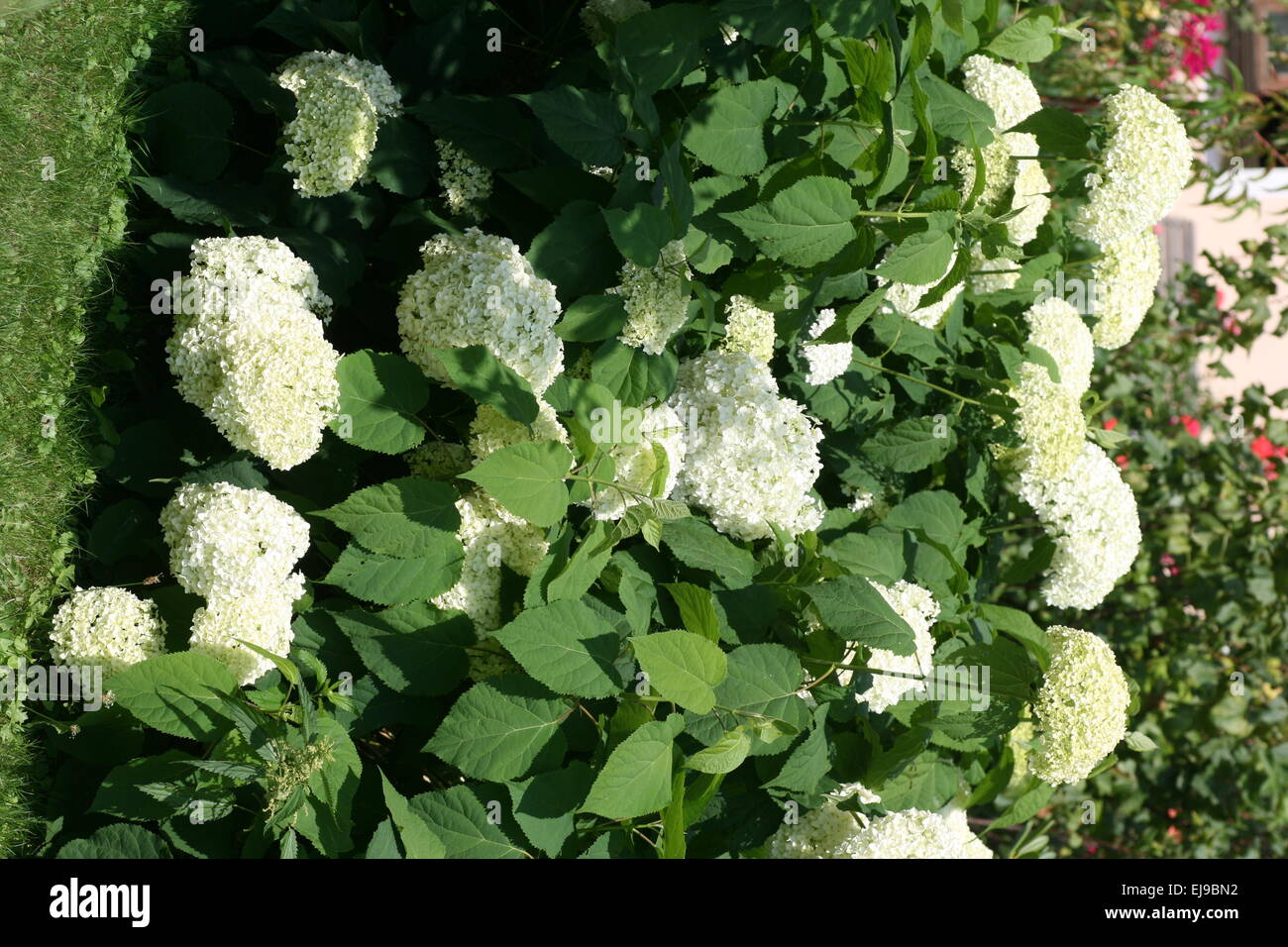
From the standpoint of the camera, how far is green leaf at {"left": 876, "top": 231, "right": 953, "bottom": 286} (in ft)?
7.07

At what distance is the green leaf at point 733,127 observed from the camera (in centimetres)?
216

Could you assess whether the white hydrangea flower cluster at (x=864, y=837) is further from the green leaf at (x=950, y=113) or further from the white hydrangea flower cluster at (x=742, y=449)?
the green leaf at (x=950, y=113)

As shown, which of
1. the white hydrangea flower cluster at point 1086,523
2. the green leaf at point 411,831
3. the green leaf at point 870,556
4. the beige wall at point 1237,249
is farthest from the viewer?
the beige wall at point 1237,249

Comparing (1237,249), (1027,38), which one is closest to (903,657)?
(1027,38)

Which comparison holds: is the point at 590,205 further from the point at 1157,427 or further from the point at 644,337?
the point at 1157,427

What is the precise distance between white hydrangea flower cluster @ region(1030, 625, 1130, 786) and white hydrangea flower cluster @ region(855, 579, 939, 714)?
296 mm

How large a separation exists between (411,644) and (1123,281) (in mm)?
A: 2497

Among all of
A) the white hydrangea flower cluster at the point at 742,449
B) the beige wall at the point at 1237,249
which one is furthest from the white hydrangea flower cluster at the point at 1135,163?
the beige wall at the point at 1237,249

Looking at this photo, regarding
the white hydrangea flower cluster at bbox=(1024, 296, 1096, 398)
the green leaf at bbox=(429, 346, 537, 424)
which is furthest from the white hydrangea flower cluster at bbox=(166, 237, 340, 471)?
the white hydrangea flower cluster at bbox=(1024, 296, 1096, 398)

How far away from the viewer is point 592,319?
2146 mm

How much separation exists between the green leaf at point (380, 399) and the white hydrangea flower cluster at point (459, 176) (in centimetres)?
46

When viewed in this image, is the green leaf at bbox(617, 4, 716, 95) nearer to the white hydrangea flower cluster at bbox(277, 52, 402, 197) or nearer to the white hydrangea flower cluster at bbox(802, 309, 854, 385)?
the white hydrangea flower cluster at bbox(277, 52, 402, 197)

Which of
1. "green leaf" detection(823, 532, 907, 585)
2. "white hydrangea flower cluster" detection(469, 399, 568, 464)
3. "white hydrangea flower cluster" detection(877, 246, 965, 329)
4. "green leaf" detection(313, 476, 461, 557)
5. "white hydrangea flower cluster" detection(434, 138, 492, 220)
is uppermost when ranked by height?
"white hydrangea flower cluster" detection(434, 138, 492, 220)
